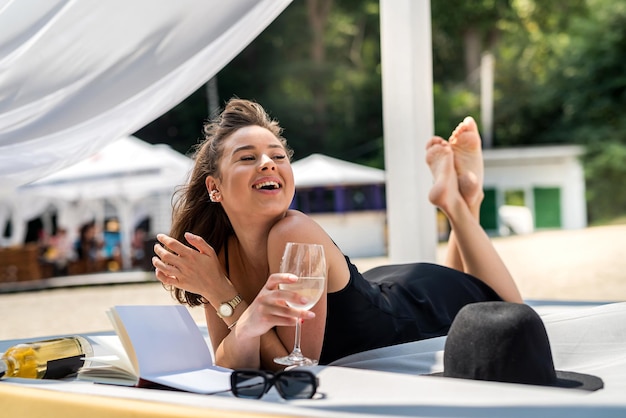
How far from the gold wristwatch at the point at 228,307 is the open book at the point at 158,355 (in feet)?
0.38

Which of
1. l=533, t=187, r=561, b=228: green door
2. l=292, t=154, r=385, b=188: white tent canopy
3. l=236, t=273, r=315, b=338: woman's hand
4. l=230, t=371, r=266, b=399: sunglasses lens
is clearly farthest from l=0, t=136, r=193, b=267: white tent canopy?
l=533, t=187, r=561, b=228: green door

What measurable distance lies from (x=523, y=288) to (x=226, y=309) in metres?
10.5

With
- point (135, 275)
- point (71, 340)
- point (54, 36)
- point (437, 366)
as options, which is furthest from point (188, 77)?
point (135, 275)

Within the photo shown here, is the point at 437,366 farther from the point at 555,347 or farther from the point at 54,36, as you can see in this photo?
the point at 54,36

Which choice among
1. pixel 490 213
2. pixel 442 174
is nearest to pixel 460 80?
pixel 490 213

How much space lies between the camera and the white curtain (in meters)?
2.25

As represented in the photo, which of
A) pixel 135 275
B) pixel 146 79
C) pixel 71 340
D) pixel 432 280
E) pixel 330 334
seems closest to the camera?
pixel 71 340

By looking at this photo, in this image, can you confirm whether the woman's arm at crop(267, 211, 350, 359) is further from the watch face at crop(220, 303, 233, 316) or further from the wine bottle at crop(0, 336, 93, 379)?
the wine bottle at crop(0, 336, 93, 379)

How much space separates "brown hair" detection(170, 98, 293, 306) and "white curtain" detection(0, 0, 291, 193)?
31 centimetres

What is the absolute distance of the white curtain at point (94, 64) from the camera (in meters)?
2.25

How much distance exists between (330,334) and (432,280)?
73 cm

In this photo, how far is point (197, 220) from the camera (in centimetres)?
235

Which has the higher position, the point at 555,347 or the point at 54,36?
the point at 54,36

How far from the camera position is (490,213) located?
22453mm
